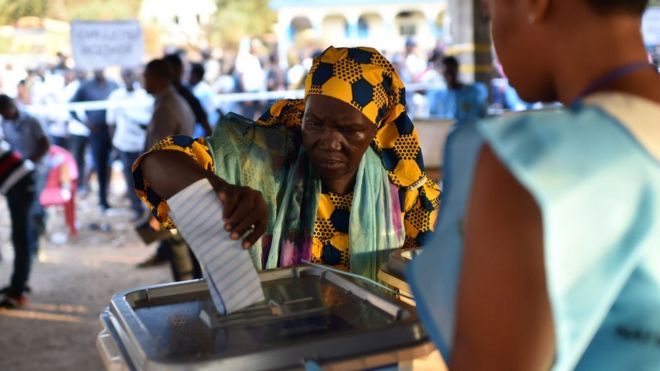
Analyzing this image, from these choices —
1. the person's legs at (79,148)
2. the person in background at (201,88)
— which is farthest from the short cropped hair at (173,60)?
the person's legs at (79,148)

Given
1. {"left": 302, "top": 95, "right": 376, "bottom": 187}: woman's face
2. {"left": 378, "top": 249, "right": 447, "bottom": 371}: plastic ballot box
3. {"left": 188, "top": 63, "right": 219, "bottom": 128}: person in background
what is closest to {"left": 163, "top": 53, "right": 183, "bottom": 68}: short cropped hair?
{"left": 188, "top": 63, "right": 219, "bottom": 128}: person in background

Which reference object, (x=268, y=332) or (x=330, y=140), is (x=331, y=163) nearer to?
(x=330, y=140)

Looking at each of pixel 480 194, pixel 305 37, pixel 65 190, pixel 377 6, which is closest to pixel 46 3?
pixel 305 37

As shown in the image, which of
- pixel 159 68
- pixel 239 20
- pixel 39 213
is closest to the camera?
pixel 159 68

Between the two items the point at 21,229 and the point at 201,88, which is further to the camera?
the point at 201,88

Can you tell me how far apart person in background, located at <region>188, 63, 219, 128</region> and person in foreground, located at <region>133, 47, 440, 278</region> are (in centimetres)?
528

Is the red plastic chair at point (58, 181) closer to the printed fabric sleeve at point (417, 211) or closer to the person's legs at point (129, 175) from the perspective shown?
the person's legs at point (129, 175)

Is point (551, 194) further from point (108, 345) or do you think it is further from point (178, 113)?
point (178, 113)

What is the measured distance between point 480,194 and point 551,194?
0.23ft

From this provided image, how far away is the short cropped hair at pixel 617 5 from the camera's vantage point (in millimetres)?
735

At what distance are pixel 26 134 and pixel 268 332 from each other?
560 centimetres

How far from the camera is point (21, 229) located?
16.7 ft

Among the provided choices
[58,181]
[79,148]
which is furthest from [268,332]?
[79,148]

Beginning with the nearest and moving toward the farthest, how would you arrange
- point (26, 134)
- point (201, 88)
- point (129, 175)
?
point (26, 134)
point (129, 175)
point (201, 88)
